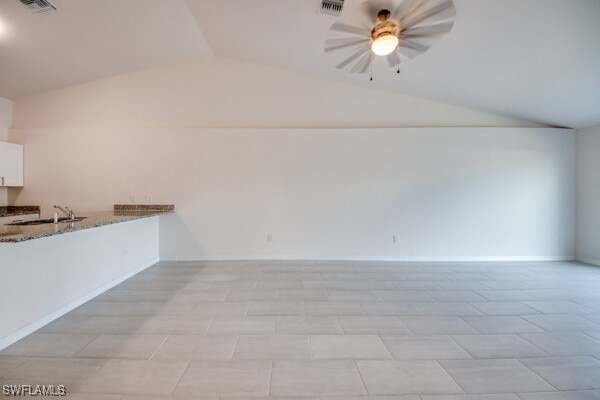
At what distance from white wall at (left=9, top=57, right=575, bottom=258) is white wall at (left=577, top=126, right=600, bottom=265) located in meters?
0.14

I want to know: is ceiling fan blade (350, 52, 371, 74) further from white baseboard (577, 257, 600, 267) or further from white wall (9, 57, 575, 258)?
white baseboard (577, 257, 600, 267)

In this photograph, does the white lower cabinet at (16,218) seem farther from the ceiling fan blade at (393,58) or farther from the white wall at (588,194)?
the white wall at (588,194)

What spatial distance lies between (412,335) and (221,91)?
485 cm

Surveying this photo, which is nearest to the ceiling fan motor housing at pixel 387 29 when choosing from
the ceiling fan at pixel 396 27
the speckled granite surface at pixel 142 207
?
the ceiling fan at pixel 396 27

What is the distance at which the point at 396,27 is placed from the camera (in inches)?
96.8

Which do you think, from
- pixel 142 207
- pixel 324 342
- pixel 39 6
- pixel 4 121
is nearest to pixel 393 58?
pixel 324 342

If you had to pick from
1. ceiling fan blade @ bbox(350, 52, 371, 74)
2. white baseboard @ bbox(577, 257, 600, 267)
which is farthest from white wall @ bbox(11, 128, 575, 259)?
ceiling fan blade @ bbox(350, 52, 371, 74)

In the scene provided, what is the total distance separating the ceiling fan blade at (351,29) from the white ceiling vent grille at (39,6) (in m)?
3.33

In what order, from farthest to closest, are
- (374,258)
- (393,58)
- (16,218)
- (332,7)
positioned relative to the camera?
1. (374,258)
2. (16,218)
3. (332,7)
4. (393,58)

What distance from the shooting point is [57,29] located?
3555mm

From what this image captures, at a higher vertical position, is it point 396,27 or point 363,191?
point 396,27

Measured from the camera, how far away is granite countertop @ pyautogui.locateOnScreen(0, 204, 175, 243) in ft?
7.28

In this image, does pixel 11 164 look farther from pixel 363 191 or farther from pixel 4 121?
pixel 363 191

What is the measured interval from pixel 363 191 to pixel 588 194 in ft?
13.1
